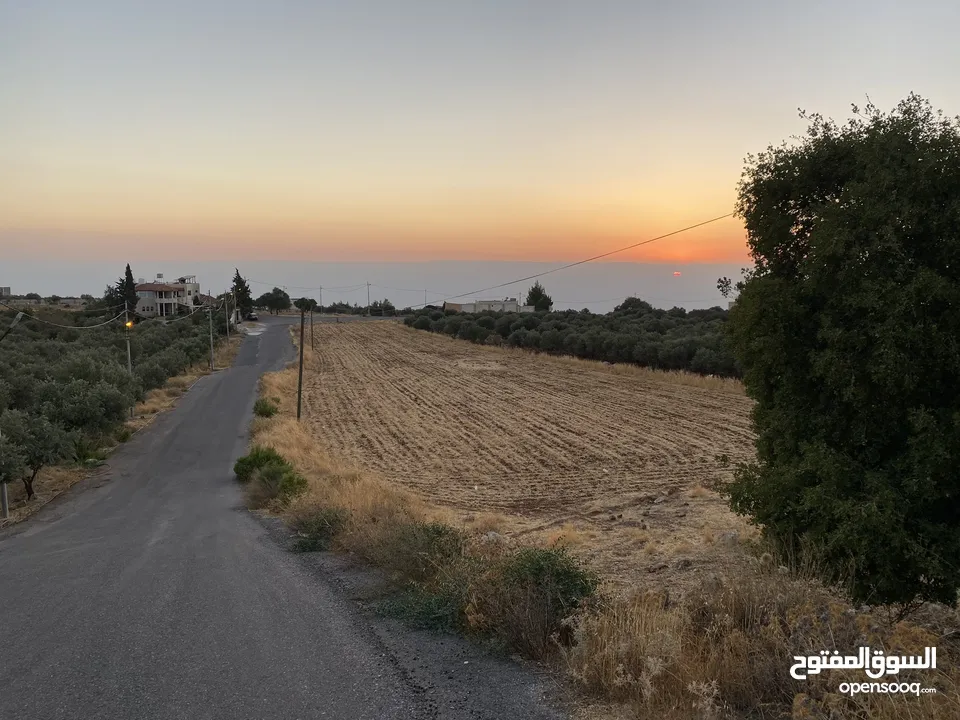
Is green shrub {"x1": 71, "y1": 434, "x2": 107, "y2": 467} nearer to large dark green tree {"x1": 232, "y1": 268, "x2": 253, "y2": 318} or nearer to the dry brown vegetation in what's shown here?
the dry brown vegetation

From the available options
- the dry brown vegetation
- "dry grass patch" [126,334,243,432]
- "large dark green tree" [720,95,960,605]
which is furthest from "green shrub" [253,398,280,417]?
"large dark green tree" [720,95,960,605]

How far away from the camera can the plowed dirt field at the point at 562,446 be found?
1352 cm

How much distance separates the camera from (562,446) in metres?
26.7

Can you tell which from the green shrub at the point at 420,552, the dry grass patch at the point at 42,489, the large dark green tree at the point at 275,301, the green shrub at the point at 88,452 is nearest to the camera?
the green shrub at the point at 420,552

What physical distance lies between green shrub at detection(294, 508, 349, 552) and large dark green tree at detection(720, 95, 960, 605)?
21.2ft

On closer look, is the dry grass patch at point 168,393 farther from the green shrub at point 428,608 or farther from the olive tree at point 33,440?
the green shrub at point 428,608

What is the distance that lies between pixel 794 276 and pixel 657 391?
34548 mm

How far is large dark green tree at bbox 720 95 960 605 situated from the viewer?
18.8 feet

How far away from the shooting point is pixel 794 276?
7145 mm

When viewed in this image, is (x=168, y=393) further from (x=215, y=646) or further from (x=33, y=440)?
(x=215, y=646)

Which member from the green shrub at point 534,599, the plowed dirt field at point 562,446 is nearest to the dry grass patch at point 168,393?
the plowed dirt field at point 562,446

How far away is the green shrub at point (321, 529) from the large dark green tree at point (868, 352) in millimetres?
6462

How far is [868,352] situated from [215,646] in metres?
6.70

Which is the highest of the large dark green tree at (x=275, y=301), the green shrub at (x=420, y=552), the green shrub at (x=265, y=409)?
the large dark green tree at (x=275, y=301)
